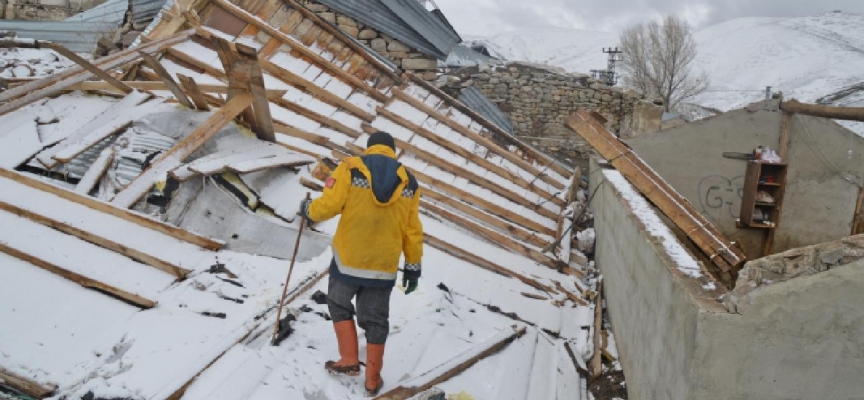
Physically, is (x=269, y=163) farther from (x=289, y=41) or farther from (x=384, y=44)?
(x=384, y=44)

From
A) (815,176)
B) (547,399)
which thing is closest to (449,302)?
(547,399)

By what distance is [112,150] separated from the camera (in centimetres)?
431

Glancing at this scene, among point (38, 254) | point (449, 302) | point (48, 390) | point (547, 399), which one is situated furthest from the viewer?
point (449, 302)

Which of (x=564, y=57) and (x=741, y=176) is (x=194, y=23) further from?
(x=564, y=57)

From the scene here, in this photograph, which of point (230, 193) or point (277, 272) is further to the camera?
point (230, 193)

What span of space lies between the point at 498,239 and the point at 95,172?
3365 millimetres

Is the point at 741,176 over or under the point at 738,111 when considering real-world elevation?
under

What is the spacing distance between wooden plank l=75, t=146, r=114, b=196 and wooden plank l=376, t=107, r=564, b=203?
3.23 m

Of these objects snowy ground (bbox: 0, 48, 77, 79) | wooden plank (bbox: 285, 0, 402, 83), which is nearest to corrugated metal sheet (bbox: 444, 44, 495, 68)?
wooden plank (bbox: 285, 0, 402, 83)

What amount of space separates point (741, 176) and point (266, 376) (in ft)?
24.0

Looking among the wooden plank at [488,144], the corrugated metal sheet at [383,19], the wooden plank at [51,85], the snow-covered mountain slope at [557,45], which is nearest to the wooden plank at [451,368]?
the wooden plank at [488,144]

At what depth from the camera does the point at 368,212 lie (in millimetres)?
2828

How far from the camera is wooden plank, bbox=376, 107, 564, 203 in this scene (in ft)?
22.0

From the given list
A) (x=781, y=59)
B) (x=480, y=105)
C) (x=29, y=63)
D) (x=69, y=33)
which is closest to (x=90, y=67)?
(x=29, y=63)
